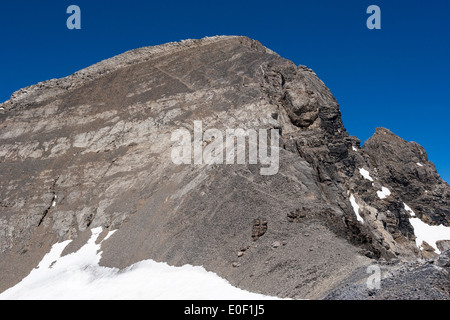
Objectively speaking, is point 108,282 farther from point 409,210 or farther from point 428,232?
point 409,210

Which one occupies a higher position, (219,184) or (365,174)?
(365,174)

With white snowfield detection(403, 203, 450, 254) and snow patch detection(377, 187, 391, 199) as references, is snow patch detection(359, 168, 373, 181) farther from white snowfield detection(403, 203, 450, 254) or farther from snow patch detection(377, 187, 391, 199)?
white snowfield detection(403, 203, 450, 254)

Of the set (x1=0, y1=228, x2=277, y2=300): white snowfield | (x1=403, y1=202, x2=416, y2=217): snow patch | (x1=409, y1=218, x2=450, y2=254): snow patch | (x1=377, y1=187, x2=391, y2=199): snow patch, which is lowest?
(x1=0, y1=228, x2=277, y2=300): white snowfield

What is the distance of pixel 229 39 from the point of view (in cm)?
5372

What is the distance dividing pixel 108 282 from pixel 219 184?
10072 mm

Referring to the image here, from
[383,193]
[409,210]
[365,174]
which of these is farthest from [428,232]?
[365,174]

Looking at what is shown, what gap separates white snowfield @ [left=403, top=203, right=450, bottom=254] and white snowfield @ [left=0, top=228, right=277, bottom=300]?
41508 mm

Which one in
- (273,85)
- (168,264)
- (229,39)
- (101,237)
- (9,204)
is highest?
(229,39)

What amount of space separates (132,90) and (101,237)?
852 inches

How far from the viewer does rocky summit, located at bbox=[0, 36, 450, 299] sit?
22109 millimetres

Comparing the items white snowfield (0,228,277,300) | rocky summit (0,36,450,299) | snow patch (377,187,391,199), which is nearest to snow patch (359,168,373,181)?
rocky summit (0,36,450,299)

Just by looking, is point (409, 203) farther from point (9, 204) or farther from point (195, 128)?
point (9, 204)

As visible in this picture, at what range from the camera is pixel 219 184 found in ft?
101
